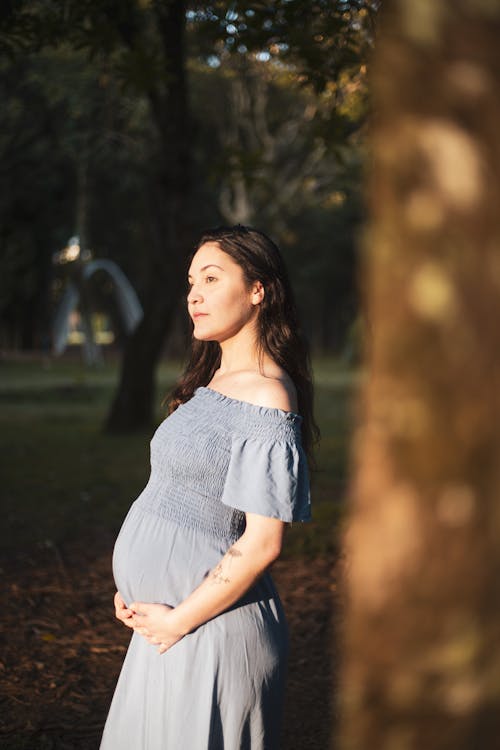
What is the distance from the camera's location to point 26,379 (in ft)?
95.0

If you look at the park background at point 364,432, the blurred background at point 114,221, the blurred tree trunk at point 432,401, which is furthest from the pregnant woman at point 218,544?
the blurred tree trunk at point 432,401

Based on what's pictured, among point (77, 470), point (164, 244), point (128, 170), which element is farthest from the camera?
point (128, 170)

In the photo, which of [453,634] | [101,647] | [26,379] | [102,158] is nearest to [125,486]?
[101,647]

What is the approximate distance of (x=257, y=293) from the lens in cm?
276

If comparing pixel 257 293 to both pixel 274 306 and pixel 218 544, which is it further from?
pixel 218 544

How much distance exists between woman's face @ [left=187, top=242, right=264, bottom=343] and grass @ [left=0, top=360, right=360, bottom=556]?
132 cm

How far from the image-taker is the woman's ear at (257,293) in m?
2.75

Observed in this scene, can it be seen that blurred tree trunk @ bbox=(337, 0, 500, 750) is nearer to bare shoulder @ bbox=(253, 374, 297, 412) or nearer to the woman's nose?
bare shoulder @ bbox=(253, 374, 297, 412)

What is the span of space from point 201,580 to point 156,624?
0.16 m

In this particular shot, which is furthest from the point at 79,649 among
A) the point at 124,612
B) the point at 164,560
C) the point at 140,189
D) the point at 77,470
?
the point at 140,189

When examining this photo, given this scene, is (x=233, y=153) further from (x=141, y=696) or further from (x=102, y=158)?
(x=102, y=158)

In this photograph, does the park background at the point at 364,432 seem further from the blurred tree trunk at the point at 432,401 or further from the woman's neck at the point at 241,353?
the woman's neck at the point at 241,353

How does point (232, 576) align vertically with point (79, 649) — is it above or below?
above

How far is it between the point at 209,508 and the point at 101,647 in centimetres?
337
